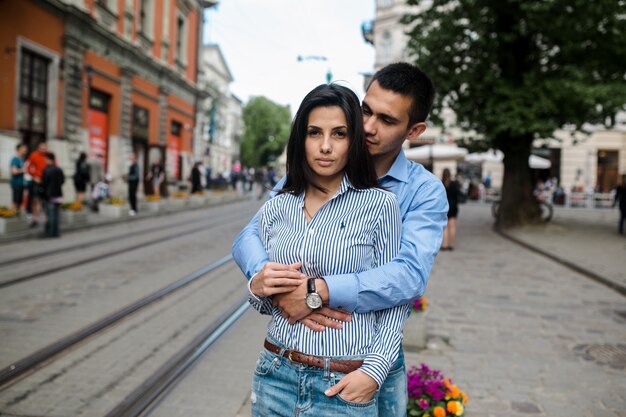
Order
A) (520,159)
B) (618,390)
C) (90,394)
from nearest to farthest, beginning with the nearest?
(90,394), (618,390), (520,159)

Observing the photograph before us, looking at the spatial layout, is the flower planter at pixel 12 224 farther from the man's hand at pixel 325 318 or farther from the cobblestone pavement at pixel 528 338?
the man's hand at pixel 325 318

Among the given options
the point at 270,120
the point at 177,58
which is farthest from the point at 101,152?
the point at 270,120

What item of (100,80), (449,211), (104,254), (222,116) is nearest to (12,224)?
(104,254)

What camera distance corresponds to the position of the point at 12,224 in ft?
38.2

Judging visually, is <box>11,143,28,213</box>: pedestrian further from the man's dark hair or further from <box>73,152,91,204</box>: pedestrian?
the man's dark hair

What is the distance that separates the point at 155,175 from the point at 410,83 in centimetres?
2239

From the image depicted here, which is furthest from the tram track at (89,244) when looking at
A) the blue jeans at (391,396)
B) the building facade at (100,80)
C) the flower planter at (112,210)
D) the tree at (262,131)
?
the tree at (262,131)

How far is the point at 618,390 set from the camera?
4.36 metres

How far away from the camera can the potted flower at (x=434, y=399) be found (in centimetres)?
307

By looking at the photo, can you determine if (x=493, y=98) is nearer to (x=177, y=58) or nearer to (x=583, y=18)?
(x=583, y=18)

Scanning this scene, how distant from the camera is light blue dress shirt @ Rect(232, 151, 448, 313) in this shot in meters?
1.69

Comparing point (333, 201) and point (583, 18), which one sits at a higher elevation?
point (583, 18)

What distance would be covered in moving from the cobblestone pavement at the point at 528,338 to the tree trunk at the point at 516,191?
5737 mm

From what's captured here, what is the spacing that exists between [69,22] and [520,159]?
15.8 m
